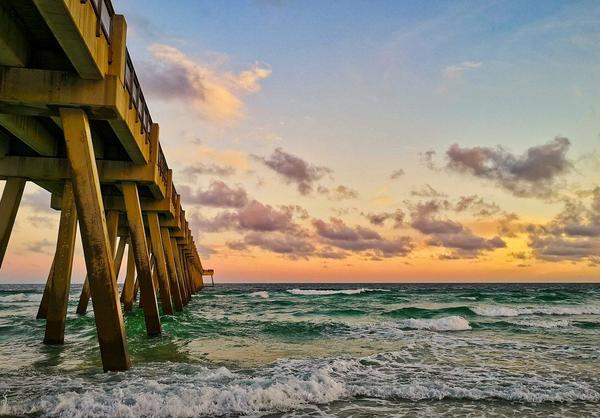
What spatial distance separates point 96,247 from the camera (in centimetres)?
752

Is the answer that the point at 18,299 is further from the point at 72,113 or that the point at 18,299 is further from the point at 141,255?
the point at 72,113

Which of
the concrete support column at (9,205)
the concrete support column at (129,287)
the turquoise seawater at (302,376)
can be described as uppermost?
the concrete support column at (9,205)

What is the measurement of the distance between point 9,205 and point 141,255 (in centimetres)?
352

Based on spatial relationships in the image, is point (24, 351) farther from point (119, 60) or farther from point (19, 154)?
point (119, 60)

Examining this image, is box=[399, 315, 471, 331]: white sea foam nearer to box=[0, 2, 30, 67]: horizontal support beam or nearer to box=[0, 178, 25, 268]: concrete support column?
box=[0, 178, 25, 268]: concrete support column

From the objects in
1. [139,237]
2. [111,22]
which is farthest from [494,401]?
[139,237]

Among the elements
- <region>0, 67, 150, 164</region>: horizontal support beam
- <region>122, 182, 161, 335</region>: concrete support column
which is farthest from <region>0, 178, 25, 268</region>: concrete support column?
<region>0, 67, 150, 164</region>: horizontal support beam

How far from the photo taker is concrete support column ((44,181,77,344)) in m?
11.0

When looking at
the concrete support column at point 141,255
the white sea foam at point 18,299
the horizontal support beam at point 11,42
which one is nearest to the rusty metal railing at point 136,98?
the concrete support column at point 141,255

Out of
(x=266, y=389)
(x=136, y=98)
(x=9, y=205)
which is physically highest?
(x=136, y=98)

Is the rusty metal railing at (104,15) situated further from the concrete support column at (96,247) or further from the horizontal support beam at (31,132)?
the horizontal support beam at (31,132)

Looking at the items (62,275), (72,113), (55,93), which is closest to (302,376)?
(72,113)

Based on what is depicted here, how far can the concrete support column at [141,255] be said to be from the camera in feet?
42.7

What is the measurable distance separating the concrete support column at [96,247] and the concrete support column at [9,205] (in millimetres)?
5639
